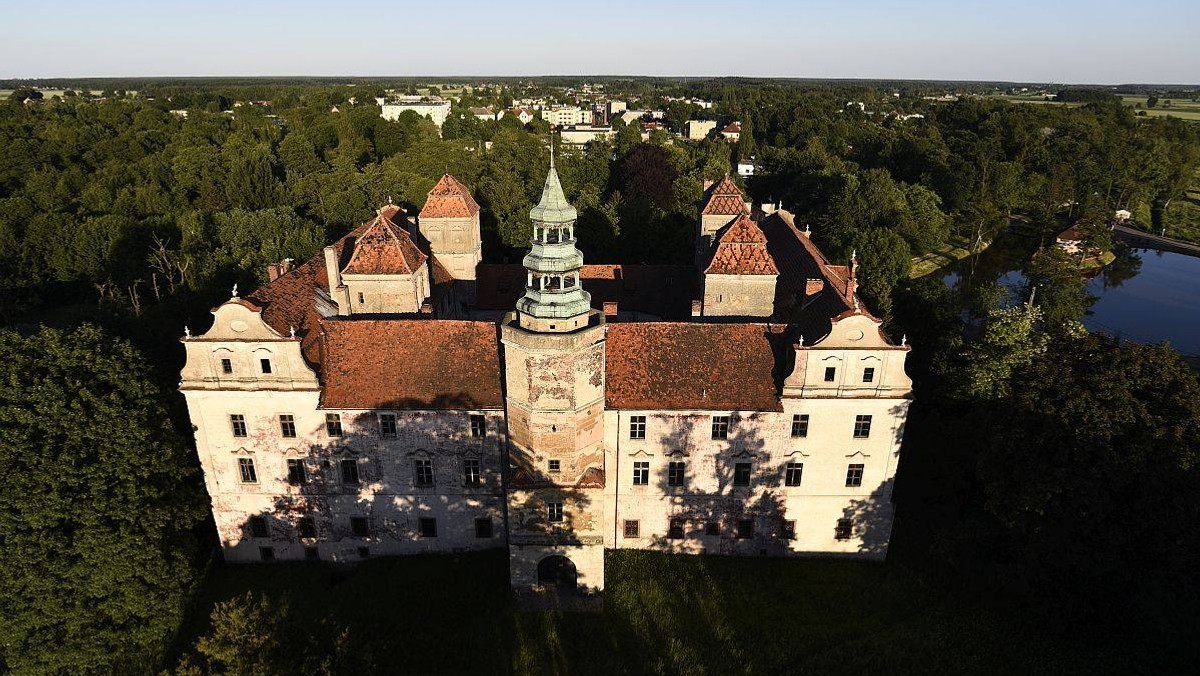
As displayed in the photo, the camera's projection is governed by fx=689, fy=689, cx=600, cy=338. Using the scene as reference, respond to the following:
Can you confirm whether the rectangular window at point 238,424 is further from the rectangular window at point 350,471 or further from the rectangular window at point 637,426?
the rectangular window at point 637,426

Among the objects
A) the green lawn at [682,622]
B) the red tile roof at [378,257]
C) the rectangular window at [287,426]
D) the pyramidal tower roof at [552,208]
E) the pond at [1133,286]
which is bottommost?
the green lawn at [682,622]

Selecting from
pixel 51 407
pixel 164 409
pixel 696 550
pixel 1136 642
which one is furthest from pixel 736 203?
pixel 51 407

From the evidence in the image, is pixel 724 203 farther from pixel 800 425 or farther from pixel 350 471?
pixel 350 471

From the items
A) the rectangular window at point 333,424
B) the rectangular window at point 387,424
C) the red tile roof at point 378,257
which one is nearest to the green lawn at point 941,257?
the red tile roof at point 378,257

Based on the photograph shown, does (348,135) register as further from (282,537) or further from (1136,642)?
(1136,642)

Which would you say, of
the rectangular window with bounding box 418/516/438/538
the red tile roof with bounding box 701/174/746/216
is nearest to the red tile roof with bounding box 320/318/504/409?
the rectangular window with bounding box 418/516/438/538

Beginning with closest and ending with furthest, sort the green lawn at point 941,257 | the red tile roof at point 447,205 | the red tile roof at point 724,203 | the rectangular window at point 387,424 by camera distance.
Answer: the rectangular window at point 387,424 → the red tile roof at point 447,205 → the red tile roof at point 724,203 → the green lawn at point 941,257

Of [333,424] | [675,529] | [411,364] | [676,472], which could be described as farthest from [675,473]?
[333,424]

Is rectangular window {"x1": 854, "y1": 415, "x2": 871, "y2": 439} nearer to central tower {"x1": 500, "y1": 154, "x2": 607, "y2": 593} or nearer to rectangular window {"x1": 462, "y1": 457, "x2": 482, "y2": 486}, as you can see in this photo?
central tower {"x1": 500, "y1": 154, "x2": 607, "y2": 593}
